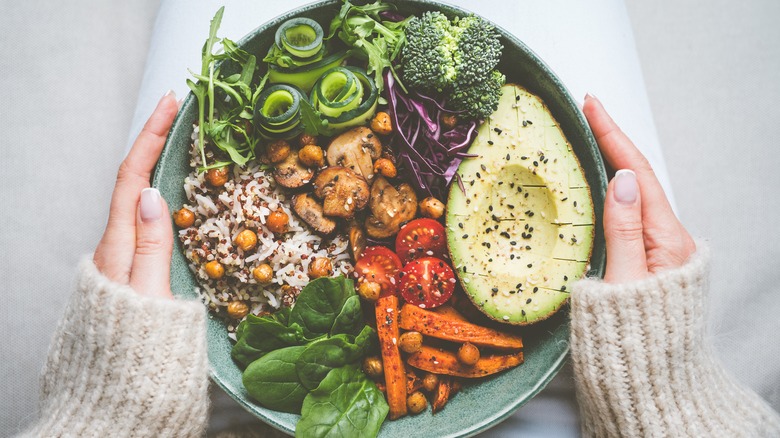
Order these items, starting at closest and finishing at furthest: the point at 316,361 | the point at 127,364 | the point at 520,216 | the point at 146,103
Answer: the point at 127,364, the point at 316,361, the point at 520,216, the point at 146,103

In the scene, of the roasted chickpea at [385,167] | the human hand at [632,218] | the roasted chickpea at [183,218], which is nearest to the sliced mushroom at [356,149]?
the roasted chickpea at [385,167]

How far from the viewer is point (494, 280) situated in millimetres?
1603

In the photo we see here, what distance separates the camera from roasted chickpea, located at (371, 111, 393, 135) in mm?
1666

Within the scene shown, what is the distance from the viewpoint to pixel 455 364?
1.66m

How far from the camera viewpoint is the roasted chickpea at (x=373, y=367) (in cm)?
167

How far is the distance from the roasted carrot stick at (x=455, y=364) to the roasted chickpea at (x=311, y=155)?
0.65m

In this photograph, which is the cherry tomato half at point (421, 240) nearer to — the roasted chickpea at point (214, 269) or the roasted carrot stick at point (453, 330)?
the roasted carrot stick at point (453, 330)

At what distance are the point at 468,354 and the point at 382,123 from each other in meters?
0.73

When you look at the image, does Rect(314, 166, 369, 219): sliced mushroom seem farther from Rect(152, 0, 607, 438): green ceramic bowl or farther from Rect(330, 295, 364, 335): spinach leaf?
Rect(152, 0, 607, 438): green ceramic bowl

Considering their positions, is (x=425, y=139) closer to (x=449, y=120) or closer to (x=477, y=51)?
(x=449, y=120)

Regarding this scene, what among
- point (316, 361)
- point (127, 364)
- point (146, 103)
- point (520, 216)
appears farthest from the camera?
point (146, 103)

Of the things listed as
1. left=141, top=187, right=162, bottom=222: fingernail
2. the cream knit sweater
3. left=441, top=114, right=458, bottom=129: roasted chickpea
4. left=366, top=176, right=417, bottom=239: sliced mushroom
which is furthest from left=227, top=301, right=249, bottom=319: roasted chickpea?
left=441, top=114, right=458, bottom=129: roasted chickpea

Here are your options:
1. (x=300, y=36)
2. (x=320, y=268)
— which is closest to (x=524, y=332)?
(x=320, y=268)

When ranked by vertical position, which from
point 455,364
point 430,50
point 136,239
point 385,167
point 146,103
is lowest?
point 455,364
